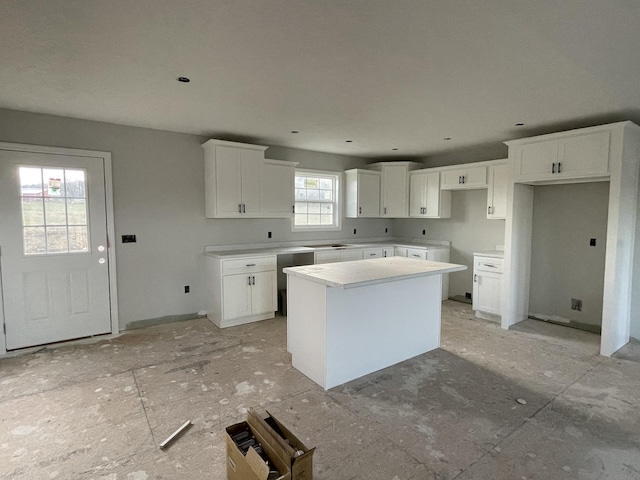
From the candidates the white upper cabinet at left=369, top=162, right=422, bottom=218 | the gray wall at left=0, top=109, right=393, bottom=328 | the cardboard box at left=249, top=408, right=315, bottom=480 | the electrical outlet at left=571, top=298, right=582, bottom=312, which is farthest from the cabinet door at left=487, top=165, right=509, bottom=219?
the cardboard box at left=249, top=408, right=315, bottom=480

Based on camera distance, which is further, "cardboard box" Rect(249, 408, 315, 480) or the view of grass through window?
the view of grass through window

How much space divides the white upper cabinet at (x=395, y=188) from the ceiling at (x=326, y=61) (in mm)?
2081

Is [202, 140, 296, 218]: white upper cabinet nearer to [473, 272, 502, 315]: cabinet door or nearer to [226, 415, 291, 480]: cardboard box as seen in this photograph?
[473, 272, 502, 315]: cabinet door

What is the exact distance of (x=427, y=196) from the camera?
18.4ft

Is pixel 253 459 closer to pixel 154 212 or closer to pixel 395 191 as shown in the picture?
pixel 154 212

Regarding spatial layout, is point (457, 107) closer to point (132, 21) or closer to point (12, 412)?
point (132, 21)

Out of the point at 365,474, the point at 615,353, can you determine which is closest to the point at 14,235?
the point at 365,474

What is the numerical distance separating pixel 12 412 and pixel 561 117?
205 inches

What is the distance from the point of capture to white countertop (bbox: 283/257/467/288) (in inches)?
106

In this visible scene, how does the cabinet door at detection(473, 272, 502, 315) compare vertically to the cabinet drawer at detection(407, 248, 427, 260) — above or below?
below

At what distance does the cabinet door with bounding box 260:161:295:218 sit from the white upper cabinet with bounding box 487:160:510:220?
2744 millimetres

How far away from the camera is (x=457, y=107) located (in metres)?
3.17

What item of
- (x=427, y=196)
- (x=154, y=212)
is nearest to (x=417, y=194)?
(x=427, y=196)

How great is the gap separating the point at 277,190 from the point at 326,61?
267 cm
